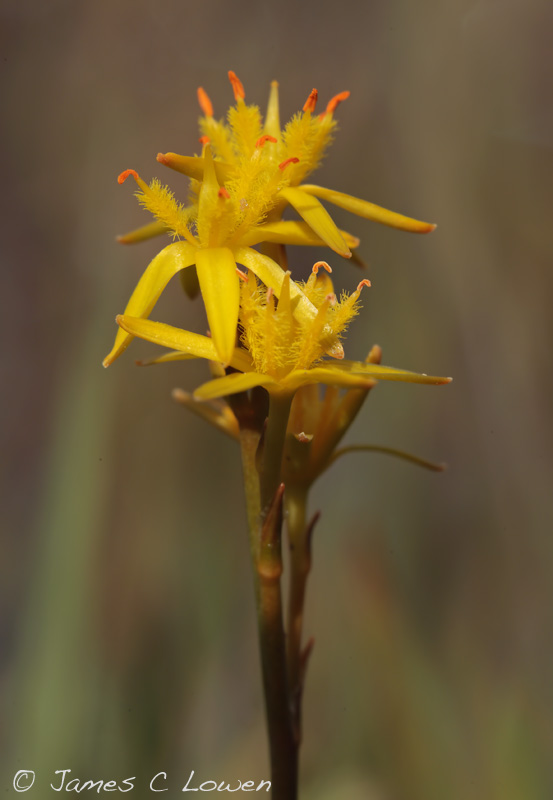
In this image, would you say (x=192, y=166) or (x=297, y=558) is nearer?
(x=192, y=166)

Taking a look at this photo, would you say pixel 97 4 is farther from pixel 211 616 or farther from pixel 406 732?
pixel 406 732

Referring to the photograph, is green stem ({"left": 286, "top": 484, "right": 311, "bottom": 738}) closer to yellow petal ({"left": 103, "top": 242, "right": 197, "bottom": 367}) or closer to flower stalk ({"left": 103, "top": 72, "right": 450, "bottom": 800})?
flower stalk ({"left": 103, "top": 72, "right": 450, "bottom": 800})

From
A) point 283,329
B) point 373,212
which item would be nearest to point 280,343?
point 283,329

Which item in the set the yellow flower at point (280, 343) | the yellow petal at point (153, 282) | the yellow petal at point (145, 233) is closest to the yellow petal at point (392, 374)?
the yellow flower at point (280, 343)

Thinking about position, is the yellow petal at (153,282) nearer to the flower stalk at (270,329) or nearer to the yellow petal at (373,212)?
the flower stalk at (270,329)

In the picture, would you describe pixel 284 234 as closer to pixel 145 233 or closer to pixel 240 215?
pixel 240 215

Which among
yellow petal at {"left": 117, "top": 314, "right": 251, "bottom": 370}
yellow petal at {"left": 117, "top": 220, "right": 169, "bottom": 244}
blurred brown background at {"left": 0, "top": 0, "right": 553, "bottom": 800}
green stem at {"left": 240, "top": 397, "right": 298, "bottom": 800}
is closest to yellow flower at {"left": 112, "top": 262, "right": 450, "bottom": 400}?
yellow petal at {"left": 117, "top": 314, "right": 251, "bottom": 370}

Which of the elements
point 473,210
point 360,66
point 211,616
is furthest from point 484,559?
point 360,66
